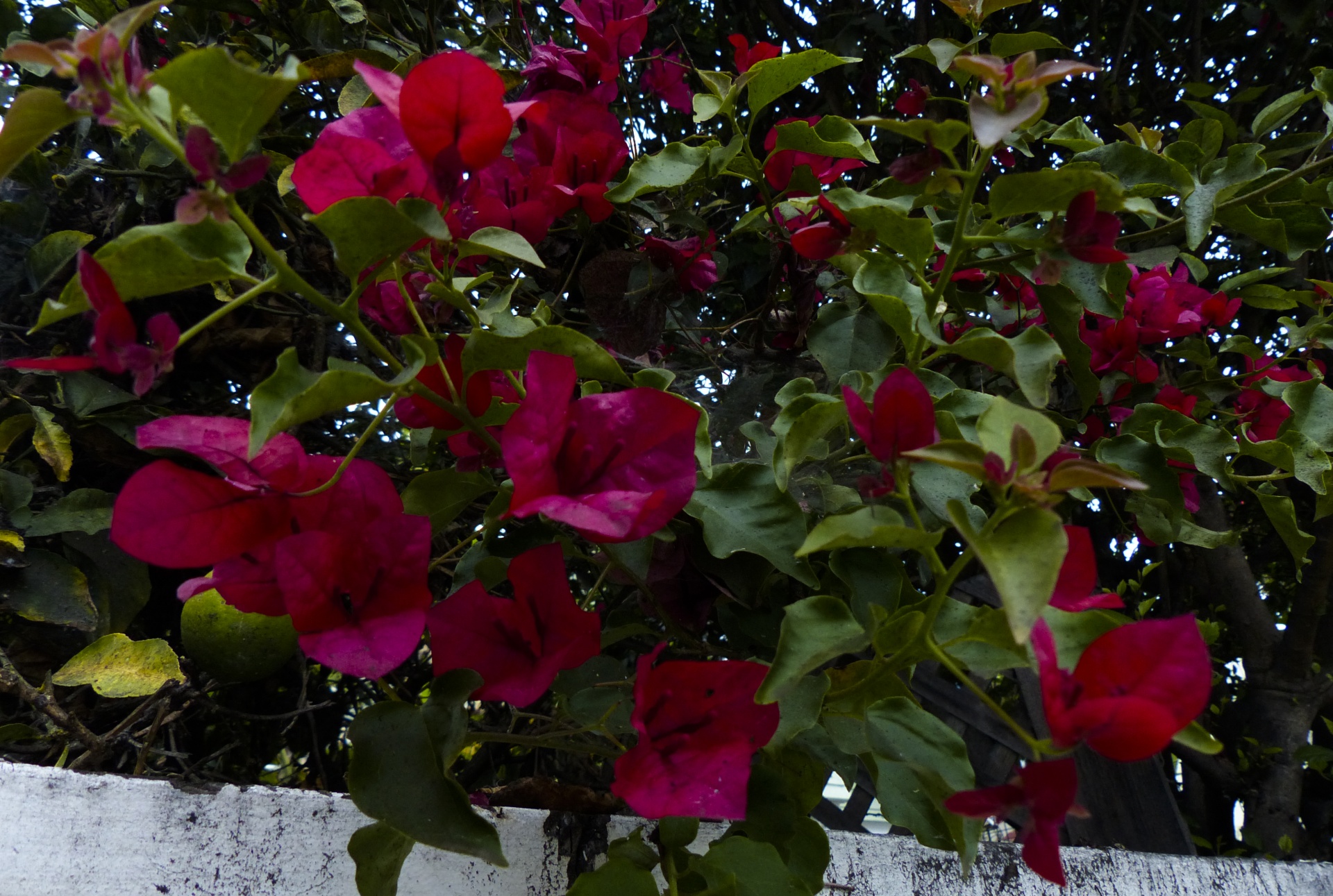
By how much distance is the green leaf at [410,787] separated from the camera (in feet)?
1.02

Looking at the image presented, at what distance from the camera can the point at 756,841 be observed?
425mm

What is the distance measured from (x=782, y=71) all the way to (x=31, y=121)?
15.6 inches

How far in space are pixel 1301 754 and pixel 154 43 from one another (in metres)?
1.70

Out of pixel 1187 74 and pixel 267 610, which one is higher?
pixel 1187 74

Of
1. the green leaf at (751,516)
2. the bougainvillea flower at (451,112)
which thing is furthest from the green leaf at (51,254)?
the green leaf at (751,516)

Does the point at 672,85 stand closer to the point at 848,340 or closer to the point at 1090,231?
the point at 848,340

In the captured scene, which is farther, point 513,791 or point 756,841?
point 513,791

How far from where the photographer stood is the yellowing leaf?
0.55 metres

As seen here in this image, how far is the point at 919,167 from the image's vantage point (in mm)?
438

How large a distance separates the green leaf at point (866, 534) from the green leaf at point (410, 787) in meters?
0.16

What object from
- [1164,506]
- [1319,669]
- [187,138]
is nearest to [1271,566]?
[1319,669]

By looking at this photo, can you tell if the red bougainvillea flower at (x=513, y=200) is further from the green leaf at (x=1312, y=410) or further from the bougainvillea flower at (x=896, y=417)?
the green leaf at (x=1312, y=410)

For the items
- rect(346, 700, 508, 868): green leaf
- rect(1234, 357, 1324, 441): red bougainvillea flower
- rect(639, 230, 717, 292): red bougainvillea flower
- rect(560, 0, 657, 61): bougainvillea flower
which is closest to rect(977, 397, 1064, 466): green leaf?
rect(346, 700, 508, 868): green leaf

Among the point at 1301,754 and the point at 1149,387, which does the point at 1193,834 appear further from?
the point at 1149,387
